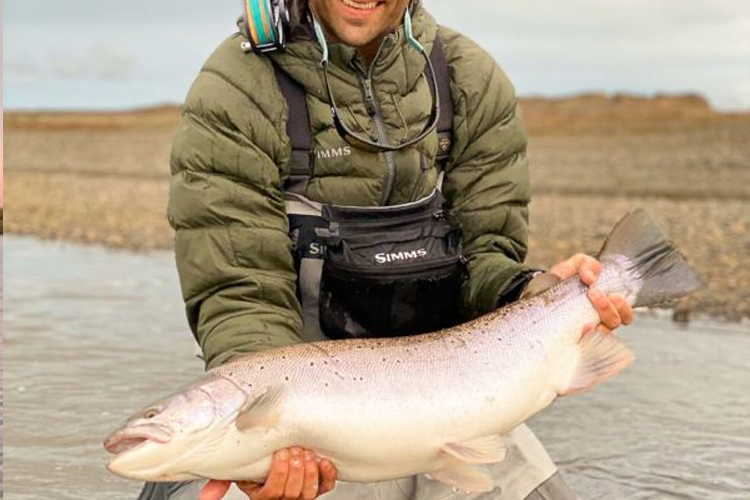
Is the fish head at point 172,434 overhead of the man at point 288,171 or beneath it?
beneath

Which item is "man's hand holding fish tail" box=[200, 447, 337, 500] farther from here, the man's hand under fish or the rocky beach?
the rocky beach

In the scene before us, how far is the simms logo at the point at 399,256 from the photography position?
13.3ft

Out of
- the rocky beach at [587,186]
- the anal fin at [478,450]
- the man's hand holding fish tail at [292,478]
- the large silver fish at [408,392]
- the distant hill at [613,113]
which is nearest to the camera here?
the large silver fish at [408,392]

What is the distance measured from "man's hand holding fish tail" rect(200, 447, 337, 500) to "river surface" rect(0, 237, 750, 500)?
1.97 m

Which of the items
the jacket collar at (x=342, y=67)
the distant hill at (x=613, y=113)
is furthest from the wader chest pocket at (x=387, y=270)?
the distant hill at (x=613, y=113)

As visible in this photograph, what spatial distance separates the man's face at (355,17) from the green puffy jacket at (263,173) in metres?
0.05

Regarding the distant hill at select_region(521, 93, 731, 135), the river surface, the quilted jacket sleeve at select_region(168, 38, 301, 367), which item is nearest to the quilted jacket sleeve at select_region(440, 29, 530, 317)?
the quilted jacket sleeve at select_region(168, 38, 301, 367)

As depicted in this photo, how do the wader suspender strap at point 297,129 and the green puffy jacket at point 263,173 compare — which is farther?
the wader suspender strap at point 297,129

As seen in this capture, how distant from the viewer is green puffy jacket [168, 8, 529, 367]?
3.92 meters

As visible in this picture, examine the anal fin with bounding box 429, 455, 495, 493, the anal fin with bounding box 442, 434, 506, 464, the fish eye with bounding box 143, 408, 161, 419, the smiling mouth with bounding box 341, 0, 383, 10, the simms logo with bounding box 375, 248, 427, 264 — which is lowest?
the anal fin with bounding box 429, 455, 495, 493

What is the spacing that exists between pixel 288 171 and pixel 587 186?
17.3m

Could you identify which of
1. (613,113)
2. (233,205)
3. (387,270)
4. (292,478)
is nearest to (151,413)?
(292,478)

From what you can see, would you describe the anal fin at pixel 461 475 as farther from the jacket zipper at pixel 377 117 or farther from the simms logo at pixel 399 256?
the jacket zipper at pixel 377 117

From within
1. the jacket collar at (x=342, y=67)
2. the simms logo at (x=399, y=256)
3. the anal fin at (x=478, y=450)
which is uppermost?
the jacket collar at (x=342, y=67)
